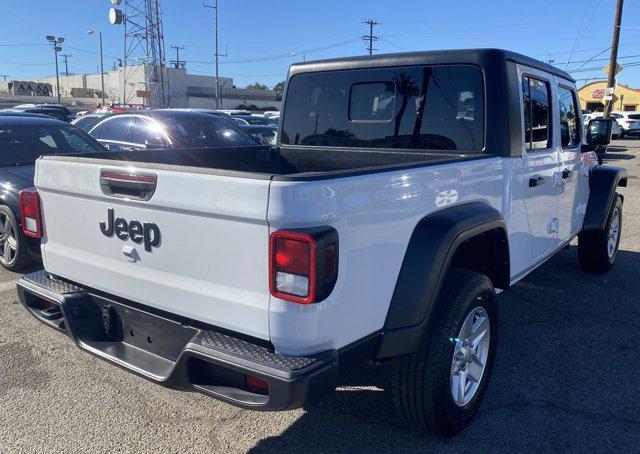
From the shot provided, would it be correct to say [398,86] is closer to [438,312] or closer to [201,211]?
[438,312]

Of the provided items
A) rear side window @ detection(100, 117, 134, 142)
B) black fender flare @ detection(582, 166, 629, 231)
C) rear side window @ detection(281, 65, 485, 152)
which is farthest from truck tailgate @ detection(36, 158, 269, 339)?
rear side window @ detection(100, 117, 134, 142)

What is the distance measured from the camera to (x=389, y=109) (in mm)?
3879

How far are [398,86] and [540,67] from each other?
1089 millimetres

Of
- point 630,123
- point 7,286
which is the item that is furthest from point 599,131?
point 630,123

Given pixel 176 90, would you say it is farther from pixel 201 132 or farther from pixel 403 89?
pixel 403 89

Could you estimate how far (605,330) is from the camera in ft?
14.5

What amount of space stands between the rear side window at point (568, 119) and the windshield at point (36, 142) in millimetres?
5036

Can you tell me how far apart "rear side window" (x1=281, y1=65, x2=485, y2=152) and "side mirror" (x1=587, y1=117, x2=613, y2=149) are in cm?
201

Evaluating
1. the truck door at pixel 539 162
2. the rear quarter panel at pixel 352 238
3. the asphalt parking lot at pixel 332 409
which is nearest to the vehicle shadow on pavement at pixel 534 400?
the asphalt parking lot at pixel 332 409

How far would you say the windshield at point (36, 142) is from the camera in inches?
241

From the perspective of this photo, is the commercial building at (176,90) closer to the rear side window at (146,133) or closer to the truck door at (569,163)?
the rear side window at (146,133)

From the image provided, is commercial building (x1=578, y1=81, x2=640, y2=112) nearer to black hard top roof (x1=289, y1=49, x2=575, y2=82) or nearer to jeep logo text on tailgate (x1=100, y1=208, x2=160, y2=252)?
black hard top roof (x1=289, y1=49, x2=575, y2=82)

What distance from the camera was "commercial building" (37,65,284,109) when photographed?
63.3 m

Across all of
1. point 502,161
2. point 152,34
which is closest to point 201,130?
point 502,161
